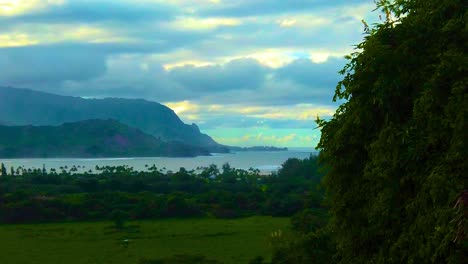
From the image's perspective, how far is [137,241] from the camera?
6419 cm

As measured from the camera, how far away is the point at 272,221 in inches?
3164

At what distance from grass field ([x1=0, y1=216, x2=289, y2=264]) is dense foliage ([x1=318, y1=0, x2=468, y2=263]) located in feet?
107

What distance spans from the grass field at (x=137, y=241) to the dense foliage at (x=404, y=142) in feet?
107

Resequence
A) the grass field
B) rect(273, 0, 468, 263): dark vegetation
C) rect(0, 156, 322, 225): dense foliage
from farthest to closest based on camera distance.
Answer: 1. rect(0, 156, 322, 225): dense foliage
2. the grass field
3. rect(273, 0, 468, 263): dark vegetation

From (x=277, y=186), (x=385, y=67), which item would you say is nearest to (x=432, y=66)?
(x=385, y=67)

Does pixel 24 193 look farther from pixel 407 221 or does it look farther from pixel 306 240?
pixel 407 221

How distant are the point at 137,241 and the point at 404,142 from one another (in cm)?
5427

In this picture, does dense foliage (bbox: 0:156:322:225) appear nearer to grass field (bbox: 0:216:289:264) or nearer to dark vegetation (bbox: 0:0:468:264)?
grass field (bbox: 0:216:289:264)

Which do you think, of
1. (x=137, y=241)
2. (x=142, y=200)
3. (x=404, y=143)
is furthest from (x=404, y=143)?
(x=142, y=200)

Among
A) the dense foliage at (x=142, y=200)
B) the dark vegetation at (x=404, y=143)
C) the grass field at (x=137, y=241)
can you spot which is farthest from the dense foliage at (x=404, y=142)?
the dense foliage at (x=142, y=200)

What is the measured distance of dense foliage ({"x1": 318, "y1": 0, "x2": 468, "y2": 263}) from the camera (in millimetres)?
11891

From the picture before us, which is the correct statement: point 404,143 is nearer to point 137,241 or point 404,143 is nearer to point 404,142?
point 404,142

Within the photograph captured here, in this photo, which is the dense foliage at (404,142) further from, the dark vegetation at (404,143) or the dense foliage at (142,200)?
the dense foliage at (142,200)

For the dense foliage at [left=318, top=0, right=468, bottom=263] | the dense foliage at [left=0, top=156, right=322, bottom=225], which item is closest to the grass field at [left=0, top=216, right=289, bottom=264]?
the dense foliage at [left=0, top=156, right=322, bottom=225]
